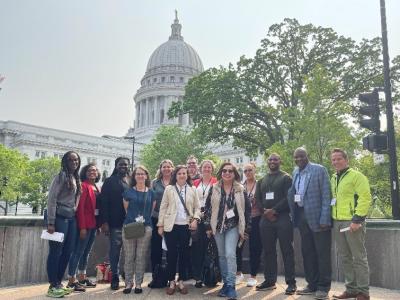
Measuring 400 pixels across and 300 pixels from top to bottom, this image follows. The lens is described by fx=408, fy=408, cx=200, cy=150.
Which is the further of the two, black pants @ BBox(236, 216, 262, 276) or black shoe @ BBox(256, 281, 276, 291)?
black pants @ BBox(236, 216, 262, 276)

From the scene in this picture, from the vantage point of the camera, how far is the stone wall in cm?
736

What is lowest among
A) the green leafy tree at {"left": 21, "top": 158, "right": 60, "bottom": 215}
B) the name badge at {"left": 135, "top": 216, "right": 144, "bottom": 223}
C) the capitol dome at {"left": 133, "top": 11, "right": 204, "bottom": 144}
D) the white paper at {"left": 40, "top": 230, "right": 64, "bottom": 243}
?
the white paper at {"left": 40, "top": 230, "right": 64, "bottom": 243}

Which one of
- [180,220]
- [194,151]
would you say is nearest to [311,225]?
[180,220]

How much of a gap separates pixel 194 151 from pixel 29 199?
83.7ft

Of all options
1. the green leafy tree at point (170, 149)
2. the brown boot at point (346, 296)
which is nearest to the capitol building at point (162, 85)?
the green leafy tree at point (170, 149)

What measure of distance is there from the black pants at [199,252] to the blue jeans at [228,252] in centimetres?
88

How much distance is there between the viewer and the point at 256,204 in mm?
7891

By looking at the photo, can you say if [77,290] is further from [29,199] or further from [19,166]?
[29,199]

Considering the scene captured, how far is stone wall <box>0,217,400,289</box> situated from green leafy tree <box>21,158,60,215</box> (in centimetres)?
5021

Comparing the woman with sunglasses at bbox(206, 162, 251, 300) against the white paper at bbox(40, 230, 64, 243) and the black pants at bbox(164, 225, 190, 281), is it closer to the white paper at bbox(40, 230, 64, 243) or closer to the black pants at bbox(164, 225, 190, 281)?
the black pants at bbox(164, 225, 190, 281)

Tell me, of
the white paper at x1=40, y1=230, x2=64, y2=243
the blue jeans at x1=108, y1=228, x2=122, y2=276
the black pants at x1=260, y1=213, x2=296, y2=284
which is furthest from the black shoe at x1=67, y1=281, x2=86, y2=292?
the black pants at x1=260, y1=213, x2=296, y2=284

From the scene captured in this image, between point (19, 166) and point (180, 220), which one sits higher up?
point (19, 166)

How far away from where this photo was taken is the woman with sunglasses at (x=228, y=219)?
653cm

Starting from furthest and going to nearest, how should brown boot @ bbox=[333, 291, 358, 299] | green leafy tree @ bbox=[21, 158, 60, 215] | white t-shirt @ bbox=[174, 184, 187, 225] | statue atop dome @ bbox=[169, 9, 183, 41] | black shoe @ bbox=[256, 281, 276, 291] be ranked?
statue atop dome @ bbox=[169, 9, 183, 41], green leafy tree @ bbox=[21, 158, 60, 215], black shoe @ bbox=[256, 281, 276, 291], white t-shirt @ bbox=[174, 184, 187, 225], brown boot @ bbox=[333, 291, 358, 299]
